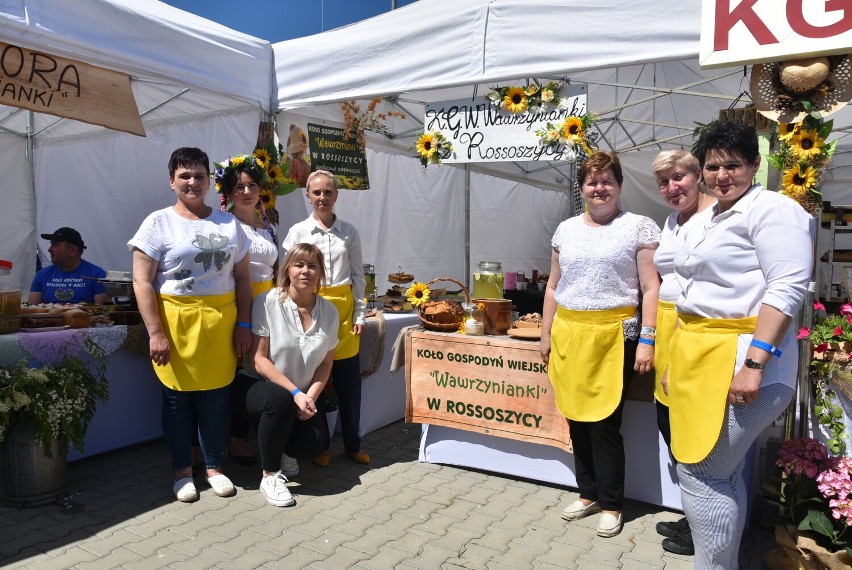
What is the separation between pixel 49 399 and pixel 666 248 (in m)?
2.84

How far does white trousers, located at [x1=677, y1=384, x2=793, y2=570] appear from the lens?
1963 millimetres

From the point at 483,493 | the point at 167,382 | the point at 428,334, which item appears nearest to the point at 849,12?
the point at 428,334

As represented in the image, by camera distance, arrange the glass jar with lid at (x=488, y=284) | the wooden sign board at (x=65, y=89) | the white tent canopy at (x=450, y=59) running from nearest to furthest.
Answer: the white tent canopy at (x=450, y=59), the wooden sign board at (x=65, y=89), the glass jar with lid at (x=488, y=284)

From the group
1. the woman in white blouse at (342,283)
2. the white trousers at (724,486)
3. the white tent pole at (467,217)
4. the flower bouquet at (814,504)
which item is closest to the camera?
the white trousers at (724,486)

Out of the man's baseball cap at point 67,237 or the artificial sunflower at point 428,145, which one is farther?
the man's baseball cap at point 67,237

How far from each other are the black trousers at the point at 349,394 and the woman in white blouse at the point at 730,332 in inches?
78.6

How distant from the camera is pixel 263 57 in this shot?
458 cm

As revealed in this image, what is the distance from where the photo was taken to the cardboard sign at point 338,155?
15.6ft

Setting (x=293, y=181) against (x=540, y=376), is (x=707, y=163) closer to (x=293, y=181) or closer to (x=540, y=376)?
(x=540, y=376)

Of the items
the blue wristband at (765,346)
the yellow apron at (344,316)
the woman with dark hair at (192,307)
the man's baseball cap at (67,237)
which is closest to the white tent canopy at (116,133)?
the man's baseball cap at (67,237)

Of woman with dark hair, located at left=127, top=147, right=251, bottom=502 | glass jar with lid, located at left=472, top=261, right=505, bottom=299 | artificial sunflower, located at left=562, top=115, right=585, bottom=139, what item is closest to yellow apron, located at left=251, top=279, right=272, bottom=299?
woman with dark hair, located at left=127, top=147, right=251, bottom=502

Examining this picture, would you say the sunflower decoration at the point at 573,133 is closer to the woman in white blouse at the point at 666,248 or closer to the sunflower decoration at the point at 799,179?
the woman in white blouse at the point at 666,248

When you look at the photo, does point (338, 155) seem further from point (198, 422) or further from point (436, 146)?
point (198, 422)

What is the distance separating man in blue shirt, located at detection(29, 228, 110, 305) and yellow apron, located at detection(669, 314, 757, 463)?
3938mm
